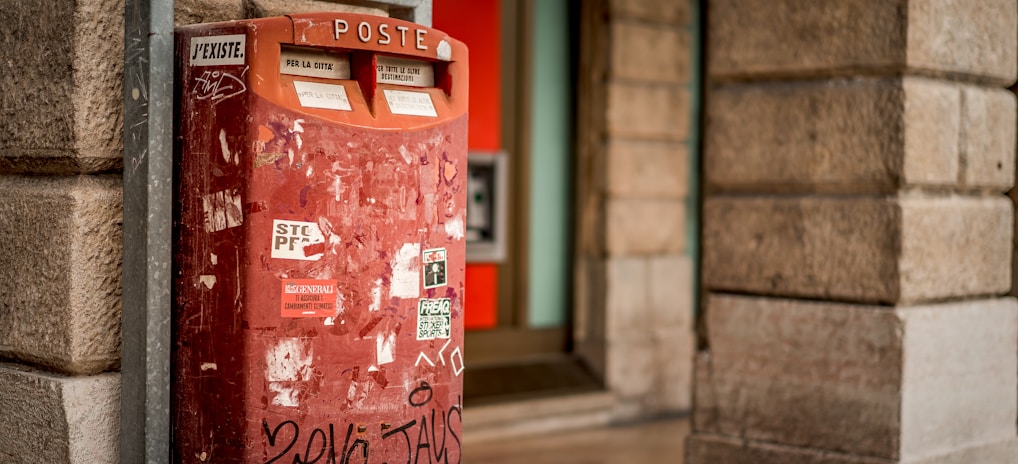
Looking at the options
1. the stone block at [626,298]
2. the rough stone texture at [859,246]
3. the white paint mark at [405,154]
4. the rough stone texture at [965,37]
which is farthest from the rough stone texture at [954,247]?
the stone block at [626,298]

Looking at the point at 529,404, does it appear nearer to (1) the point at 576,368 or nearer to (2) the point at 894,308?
(1) the point at 576,368

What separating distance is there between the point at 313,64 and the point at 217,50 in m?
0.20

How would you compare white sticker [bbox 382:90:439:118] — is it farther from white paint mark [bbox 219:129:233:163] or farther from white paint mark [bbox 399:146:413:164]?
white paint mark [bbox 219:129:233:163]

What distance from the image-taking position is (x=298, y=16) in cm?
246

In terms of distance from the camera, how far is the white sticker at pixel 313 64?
2.48 metres

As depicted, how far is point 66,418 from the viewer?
265 cm

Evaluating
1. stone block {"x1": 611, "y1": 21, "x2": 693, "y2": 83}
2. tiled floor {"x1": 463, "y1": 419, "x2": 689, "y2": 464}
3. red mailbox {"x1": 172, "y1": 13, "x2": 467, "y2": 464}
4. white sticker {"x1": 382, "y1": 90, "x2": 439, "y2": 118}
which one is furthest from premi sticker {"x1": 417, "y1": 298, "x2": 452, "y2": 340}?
stone block {"x1": 611, "y1": 21, "x2": 693, "y2": 83}

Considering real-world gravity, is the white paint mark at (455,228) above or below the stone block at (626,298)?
above

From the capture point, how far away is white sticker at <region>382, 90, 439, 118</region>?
2592 mm

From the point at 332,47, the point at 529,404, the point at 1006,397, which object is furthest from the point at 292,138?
the point at 529,404

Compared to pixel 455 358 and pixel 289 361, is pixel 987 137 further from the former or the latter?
pixel 289 361

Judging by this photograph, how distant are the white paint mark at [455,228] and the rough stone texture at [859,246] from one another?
6.79ft

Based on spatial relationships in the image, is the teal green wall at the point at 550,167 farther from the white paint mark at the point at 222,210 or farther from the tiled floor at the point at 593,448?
the white paint mark at the point at 222,210

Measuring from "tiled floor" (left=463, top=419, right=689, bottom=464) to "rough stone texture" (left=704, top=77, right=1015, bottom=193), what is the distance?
207 cm
